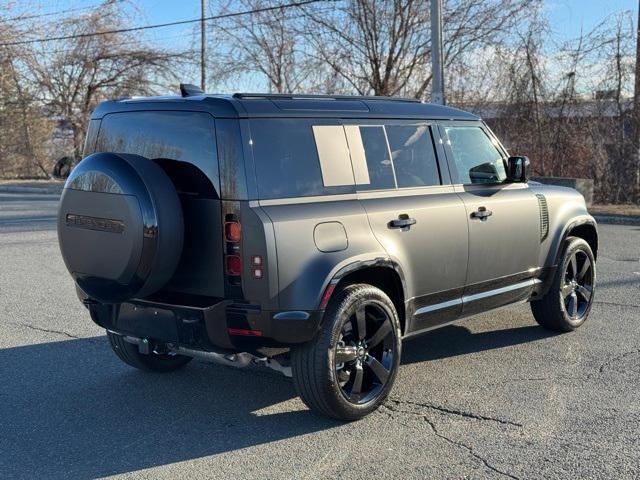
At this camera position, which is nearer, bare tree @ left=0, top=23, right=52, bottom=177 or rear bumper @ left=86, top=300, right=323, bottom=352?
rear bumper @ left=86, top=300, right=323, bottom=352

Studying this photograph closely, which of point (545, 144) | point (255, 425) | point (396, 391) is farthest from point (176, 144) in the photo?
point (545, 144)

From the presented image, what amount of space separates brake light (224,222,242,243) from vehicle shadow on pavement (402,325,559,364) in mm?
A: 2167

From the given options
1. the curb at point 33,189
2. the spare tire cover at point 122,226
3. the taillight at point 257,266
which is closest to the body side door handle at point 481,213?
the taillight at point 257,266

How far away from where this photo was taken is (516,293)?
596cm

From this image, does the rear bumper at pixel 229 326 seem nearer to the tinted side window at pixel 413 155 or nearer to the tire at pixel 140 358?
the tire at pixel 140 358

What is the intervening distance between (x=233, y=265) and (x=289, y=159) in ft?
2.42

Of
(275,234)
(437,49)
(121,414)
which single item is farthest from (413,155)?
(437,49)

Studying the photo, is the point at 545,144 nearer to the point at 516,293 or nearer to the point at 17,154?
the point at 516,293

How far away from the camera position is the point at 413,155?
207 inches

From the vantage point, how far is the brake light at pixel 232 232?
4121 mm

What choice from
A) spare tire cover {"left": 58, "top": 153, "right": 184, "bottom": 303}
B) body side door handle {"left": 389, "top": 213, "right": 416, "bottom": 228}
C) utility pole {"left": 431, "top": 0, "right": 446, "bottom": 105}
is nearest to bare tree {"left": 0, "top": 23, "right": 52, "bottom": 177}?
utility pole {"left": 431, "top": 0, "right": 446, "bottom": 105}

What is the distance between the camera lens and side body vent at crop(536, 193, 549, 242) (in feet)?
20.1

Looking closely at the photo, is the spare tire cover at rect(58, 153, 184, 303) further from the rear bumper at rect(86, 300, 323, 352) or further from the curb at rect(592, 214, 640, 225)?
the curb at rect(592, 214, 640, 225)

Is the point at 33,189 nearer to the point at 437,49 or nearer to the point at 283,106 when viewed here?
the point at 437,49
